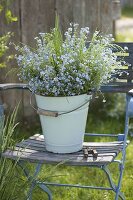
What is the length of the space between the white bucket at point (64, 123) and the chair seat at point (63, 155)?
0.18 ft

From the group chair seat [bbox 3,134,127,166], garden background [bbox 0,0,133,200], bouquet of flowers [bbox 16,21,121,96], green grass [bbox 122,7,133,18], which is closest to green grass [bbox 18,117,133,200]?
garden background [bbox 0,0,133,200]

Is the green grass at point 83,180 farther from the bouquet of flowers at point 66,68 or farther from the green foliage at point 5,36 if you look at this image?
the green foliage at point 5,36

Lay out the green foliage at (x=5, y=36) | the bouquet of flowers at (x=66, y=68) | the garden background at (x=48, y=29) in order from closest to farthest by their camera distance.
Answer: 1. the bouquet of flowers at (x=66, y=68)
2. the green foliage at (x=5, y=36)
3. the garden background at (x=48, y=29)

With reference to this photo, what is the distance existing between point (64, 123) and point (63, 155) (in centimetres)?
19

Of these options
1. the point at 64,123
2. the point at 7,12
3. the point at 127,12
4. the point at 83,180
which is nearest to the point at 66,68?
the point at 64,123

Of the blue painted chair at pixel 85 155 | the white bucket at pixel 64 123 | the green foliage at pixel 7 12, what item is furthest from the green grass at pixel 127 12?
the white bucket at pixel 64 123

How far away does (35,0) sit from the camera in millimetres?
4871

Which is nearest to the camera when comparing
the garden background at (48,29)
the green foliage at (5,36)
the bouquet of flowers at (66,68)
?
the bouquet of flowers at (66,68)

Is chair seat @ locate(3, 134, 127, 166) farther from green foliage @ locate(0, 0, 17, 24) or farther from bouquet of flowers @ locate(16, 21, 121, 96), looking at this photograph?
green foliage @ locate(0, 0, 17, 24)

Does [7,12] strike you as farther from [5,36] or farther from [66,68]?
[66,68]

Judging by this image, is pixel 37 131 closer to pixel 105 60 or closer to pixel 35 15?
pixel 35 15

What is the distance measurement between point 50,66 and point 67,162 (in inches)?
21.4

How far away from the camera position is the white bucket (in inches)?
122

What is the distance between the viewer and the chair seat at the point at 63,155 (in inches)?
119
